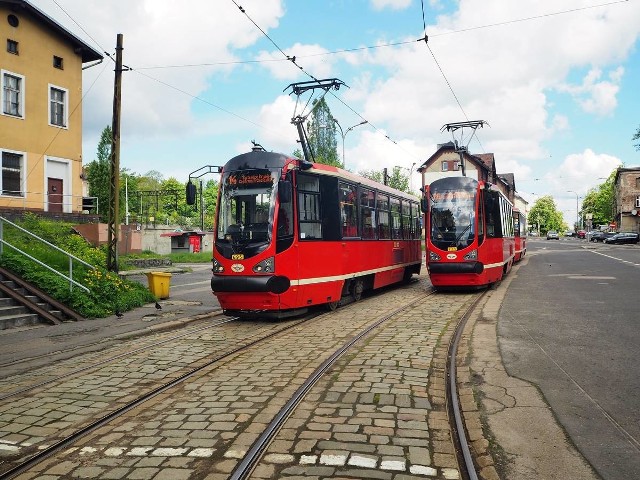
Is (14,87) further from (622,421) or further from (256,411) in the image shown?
(622,421)

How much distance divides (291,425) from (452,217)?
36.9ft

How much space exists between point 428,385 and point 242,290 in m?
4.92

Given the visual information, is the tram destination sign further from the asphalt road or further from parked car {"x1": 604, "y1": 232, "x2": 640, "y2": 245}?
parked car {"x1": 604, "y1": 232, "x2": 640, "y2": 245}

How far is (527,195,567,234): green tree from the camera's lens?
144000mm

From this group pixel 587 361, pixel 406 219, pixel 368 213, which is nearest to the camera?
pixel 587 361

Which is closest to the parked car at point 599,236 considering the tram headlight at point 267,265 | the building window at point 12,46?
the building window at point 12,46

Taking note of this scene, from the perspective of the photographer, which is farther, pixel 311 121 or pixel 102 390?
pixel 311 121

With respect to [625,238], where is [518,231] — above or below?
above

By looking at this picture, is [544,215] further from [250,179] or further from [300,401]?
[300,401]

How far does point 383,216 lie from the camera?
14977 millimetres

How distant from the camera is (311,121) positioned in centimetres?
6309

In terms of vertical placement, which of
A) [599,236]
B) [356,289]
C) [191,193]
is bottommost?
[356,289]

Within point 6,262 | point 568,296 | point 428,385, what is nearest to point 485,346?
point 428,385

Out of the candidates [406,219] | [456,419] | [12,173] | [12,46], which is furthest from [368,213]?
[12,46]
